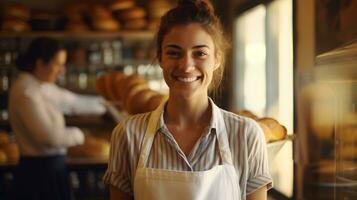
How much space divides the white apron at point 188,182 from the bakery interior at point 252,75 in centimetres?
24

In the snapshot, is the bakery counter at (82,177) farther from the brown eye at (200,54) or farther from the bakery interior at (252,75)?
the brown eye at (200,54)

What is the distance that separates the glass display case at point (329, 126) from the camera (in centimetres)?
112

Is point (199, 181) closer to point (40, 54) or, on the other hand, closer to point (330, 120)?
point (330, 120)

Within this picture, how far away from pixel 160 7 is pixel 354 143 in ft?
11.4

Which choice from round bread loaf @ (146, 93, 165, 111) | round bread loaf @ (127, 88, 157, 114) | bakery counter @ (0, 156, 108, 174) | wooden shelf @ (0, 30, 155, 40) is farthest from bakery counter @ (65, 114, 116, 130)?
round bread loaf @ (146, 93, 165, 111)

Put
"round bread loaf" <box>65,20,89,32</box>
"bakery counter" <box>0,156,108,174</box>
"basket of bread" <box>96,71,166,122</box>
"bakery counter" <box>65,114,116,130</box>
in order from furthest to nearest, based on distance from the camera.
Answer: "bakery counter" <box>65,114,116,130</box>
"round bread loaf" <box>65,20,89,32</box>
"bakery counter" <box>0,156,108,174</box>
"basket of bread" <box>96,71,166,122</box>

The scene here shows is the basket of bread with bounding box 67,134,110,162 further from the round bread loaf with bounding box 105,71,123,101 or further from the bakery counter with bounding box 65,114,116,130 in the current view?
the bakery counter with bounding box 65,114,116,130

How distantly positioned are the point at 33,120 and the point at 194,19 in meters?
1.75

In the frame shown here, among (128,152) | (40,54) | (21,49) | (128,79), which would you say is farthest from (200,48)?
(21,49)

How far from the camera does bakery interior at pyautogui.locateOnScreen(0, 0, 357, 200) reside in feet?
3.99

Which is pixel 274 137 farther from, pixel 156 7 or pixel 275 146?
pixel 156 7

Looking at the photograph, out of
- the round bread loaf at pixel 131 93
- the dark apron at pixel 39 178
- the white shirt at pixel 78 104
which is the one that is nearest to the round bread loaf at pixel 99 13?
the white shirt at pixel 78 104

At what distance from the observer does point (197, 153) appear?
3.46 ft

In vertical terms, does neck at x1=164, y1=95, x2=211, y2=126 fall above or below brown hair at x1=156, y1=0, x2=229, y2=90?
below
